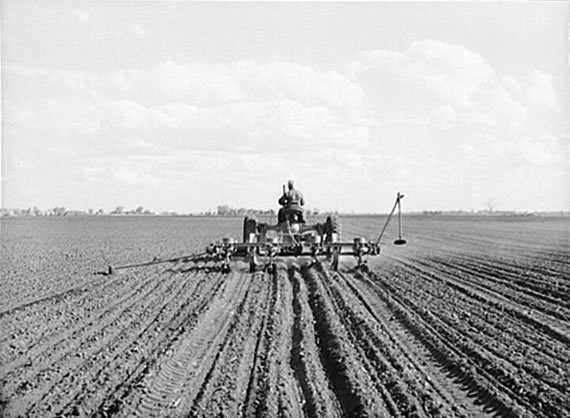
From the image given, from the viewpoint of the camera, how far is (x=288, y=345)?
7570 mm

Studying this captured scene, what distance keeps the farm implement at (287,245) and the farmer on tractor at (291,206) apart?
0.9 inches

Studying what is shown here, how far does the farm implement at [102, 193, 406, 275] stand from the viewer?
564 inches

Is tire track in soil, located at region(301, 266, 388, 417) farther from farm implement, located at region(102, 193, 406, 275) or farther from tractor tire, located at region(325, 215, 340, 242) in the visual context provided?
tractor tire, located at region(325, 215, 340, 242)

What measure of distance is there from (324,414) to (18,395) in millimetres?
2567

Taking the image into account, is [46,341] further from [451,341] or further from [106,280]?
[106,280]

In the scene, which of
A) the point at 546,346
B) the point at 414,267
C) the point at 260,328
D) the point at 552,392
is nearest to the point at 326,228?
the point at 414,267

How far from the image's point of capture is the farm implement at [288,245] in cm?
1431

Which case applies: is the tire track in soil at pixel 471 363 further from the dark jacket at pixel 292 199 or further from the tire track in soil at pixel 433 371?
the dark jacket at pixel 292 199

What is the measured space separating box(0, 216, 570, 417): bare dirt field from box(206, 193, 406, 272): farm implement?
48cm

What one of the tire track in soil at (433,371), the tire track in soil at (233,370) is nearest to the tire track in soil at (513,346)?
the tire track in soil at (433,371)

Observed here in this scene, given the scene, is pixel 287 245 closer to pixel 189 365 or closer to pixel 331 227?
pixel 331 227

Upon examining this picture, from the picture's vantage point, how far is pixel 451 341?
7688 millimetres

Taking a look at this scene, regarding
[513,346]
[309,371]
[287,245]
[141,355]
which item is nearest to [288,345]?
[309,371]

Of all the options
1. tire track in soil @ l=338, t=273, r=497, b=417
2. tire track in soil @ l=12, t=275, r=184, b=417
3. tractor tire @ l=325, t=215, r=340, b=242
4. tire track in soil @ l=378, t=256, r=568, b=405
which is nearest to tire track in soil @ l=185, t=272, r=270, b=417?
tire track in soil @ l=12, t=275, r=184, b=417
